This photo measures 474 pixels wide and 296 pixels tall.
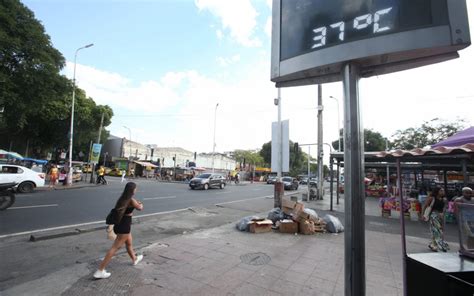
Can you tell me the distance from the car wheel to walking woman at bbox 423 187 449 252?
64.1ft

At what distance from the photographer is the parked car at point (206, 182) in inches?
952

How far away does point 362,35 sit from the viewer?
2.00 m

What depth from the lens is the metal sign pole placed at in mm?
1922

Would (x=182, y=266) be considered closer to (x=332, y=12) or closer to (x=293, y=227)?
(x=293, y=227)

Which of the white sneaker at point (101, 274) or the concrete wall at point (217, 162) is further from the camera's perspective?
the concrete wall at point (217, 162)

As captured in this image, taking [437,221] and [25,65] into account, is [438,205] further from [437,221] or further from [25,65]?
[25,65]

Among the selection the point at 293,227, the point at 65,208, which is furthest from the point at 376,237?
the point at 65,208

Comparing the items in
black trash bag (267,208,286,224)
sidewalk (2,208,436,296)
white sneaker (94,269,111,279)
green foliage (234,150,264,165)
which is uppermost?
green foliage (234,150,264,165)

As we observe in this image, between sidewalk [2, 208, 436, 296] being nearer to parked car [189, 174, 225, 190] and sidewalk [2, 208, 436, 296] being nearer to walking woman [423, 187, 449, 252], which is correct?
walking woman [423, 187, 449, 252]

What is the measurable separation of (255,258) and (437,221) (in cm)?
472

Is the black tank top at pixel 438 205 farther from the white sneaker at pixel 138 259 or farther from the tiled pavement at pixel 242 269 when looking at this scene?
the white sneaker at pixel 138 259

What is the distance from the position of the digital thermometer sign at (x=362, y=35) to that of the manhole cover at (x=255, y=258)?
386 cm

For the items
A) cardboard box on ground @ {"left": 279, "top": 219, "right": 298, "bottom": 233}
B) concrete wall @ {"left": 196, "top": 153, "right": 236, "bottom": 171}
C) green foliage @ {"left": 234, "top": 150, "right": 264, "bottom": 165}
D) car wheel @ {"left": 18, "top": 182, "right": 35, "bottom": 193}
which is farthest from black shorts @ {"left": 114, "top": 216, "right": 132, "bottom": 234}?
green foliage @ {"left": 234, "top": 150, "right": 264, "bottom": 165}

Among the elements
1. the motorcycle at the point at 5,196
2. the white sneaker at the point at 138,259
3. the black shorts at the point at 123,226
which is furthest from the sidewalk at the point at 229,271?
the motorcycle at the point at 5,196
